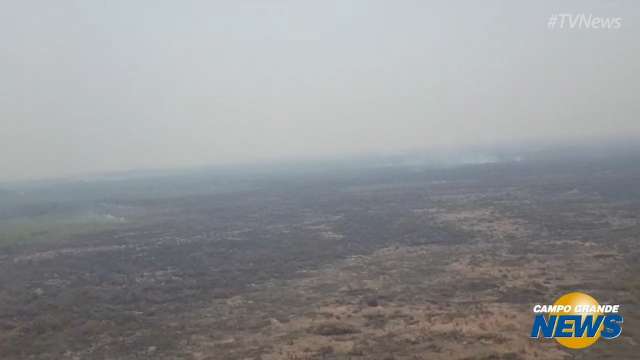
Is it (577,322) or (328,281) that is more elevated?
(577,322)

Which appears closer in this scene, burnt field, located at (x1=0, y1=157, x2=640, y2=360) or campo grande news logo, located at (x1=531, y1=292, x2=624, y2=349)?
campo grande news logo, located at (x1=531, y1=292, x2=624, y2=349)

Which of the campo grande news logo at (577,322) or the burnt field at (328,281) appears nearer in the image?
the campo grande news logo at (577,322)

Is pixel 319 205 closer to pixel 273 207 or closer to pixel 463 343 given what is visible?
pixel 273 207

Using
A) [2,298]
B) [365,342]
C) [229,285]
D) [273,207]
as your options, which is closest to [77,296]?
[2,298]

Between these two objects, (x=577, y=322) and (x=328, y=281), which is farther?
(x=328, y=281)
